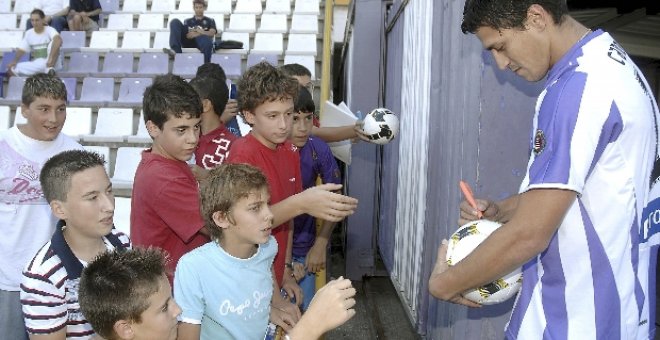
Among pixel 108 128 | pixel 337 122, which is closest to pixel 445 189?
pixel 337 122

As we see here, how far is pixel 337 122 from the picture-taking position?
467 cm

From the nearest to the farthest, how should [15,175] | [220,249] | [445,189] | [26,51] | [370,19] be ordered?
[220,249]
[445,189]
[15,175]
[370,19]
[26,51]

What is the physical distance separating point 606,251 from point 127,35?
34.6 feet

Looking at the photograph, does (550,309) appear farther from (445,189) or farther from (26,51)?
(26,51)

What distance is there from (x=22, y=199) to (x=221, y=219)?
1.53m

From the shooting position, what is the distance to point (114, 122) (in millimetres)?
7527

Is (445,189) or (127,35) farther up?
(127,35)

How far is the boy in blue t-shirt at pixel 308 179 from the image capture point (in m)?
3.63

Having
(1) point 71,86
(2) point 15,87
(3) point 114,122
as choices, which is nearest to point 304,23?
(1) point 71,86

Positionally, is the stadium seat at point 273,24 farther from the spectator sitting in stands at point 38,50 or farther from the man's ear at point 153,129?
the man's ear at point 153,129

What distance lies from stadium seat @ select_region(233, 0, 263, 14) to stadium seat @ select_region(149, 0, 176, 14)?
Result: 1.43m

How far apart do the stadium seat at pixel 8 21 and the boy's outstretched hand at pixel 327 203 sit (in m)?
11.6

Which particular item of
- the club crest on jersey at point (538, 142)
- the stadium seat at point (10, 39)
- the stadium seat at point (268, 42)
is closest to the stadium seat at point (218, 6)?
the stadium seat at point (268, 42)

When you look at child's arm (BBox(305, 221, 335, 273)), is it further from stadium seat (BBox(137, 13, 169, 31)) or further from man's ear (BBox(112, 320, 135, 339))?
stadium seat (BBox(137, 13, 169, 31))
